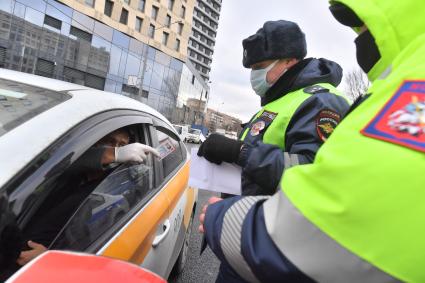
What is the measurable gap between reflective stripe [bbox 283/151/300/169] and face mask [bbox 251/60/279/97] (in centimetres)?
62

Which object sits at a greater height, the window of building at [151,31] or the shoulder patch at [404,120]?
the window of building at [151,31]

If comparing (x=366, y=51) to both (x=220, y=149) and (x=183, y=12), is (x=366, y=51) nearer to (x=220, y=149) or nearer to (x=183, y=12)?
(x=220, y=149)

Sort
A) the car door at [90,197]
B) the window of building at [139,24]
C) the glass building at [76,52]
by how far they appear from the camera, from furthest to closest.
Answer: the window of building at [139,24], the glass building at [76,52], the car door at [90,197]

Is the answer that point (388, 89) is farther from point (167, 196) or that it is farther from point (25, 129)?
point (167, 196)

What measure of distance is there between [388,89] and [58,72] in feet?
97.6

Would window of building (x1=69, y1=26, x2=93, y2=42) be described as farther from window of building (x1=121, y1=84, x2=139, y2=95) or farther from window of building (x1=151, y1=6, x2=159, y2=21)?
window of building (x1=151, y1=6, x2=159, y2=21)

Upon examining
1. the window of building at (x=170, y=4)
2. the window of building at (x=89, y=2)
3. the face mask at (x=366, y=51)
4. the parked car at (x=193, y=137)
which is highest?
the window of building at (x=170, y=4)

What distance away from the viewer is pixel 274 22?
1.86 metres

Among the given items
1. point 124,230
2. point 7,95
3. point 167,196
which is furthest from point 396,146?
point 167,196

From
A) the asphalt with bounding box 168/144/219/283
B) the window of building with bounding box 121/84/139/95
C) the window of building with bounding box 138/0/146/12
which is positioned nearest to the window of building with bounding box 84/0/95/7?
the window of building with bounding box 138/0/146/12

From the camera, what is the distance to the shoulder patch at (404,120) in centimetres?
66

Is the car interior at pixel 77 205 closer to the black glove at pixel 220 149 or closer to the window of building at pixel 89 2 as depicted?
the black glove at pixel 220 149

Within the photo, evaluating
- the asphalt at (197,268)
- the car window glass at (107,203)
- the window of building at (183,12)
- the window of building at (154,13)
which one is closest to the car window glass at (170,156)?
the car window glass at (107,203)

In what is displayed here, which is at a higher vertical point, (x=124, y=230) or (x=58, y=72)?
(x=58, y=72)
